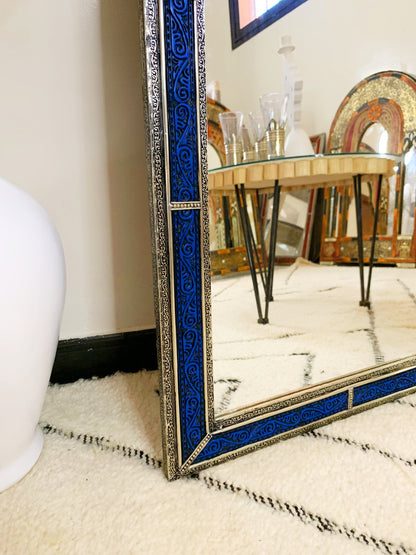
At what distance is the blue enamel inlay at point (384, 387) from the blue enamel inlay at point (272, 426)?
44 millimetres

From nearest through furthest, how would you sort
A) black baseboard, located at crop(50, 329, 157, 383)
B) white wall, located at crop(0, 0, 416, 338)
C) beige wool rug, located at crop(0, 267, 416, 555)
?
beige wool rug, located at crop(0, 267, 416, 555)
white wall, located at crop(0, 0, 416, 338)
black baseboard, located at crop(50, 329, 157, 383)

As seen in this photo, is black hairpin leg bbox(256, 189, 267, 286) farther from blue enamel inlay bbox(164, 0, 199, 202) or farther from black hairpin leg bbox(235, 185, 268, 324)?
blue enamel inlay bbox(164, 0, 199, 202)

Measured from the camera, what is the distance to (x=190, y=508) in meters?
0.65

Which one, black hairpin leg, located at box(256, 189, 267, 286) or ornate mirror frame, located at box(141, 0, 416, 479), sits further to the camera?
black hairpin leg, located at box(256, 189, 267, 286)

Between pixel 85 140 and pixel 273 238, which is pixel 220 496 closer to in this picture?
pixel 273 238

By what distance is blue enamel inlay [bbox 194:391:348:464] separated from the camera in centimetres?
76

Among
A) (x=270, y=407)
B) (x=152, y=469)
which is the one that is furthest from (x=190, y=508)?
(x=270, y=407)

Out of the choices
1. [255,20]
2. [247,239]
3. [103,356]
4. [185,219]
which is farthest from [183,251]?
[103,356]

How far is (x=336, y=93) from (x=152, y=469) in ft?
2.90

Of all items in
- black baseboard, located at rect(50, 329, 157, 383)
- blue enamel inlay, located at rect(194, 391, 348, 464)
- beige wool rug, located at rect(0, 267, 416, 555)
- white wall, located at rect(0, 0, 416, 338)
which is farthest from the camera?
black baseboard, located at rect(50, 329, 157, 383)

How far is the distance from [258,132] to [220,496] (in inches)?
26.5

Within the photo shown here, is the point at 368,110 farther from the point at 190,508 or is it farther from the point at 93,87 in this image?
the point at 190,508

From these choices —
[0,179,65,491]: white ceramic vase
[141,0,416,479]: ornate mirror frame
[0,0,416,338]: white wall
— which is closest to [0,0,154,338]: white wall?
[0,0,416,338]: white wall

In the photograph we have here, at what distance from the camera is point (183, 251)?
26.7 inches
